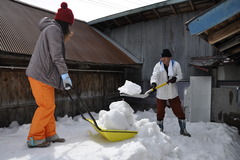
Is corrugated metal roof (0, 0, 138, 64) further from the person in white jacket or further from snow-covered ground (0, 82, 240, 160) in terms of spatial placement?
the person in white jacket

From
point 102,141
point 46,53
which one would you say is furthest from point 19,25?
point 102,141

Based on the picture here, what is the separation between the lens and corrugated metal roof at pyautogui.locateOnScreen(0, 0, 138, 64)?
4746 mm

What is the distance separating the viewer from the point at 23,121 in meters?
5.25

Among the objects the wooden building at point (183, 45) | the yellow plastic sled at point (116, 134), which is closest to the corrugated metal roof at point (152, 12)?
the wooden building at point (183, 45)

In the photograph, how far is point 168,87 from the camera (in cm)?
463

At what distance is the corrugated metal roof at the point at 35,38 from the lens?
15.6 feet

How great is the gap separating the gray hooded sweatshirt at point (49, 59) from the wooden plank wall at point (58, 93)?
7.98 feet

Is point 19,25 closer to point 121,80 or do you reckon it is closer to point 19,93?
point 19,93

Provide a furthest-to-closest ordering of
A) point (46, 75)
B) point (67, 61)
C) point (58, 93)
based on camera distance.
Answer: point (58, 93), point (67, 61), point (46, 75)

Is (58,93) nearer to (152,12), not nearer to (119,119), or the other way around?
(119,119)

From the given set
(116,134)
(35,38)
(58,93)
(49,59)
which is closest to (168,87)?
(116,134)

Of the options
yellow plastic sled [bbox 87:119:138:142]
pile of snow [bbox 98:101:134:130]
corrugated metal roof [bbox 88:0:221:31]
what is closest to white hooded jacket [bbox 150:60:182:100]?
pile of snow [bbox 98:101:134:130]

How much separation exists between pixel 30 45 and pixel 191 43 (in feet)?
17.8

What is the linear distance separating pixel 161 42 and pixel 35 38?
4.69 m
